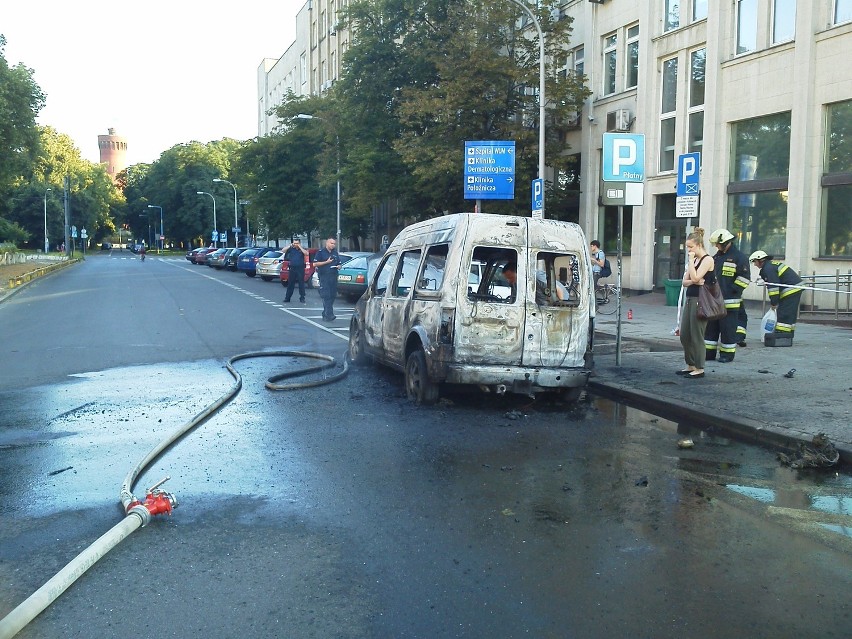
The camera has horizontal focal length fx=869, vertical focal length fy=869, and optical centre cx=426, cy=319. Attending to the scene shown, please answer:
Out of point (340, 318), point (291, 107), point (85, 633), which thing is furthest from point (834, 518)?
point (291, 107)

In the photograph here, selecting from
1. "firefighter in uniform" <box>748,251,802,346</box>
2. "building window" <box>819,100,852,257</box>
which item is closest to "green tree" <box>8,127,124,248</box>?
"building window" <box>819,100,852,257</box>

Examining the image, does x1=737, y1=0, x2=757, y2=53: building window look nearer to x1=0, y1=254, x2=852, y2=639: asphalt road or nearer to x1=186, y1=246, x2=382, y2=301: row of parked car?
x1=186, y1=246, x2=382, y2=301: row of parked car

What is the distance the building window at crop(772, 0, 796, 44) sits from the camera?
858 inches

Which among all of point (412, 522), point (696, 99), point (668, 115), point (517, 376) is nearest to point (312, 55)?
point (668, 115)

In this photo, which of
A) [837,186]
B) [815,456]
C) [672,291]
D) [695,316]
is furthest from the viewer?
[672,291]

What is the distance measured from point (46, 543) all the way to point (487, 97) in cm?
2542

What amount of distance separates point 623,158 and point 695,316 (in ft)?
8.59

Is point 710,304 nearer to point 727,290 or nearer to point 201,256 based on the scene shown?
point 727,290

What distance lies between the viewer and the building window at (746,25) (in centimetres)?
2316

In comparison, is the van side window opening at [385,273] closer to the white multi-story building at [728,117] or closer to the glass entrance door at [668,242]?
the white multi-story building at [728,117]

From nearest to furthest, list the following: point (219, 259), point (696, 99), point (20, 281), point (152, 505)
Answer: point (152, 505) → point (696, 99) → point (20, 281) → point (219, 259)

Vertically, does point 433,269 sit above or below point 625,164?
below

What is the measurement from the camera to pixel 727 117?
78.8ft

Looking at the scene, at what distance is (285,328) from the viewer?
17.2 m
